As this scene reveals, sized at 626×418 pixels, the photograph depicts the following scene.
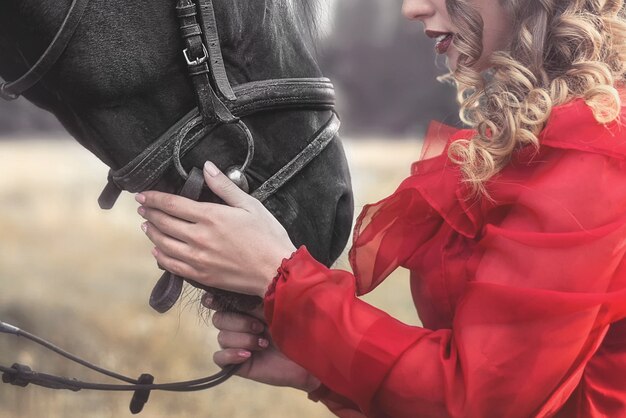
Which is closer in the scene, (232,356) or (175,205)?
(175,205)

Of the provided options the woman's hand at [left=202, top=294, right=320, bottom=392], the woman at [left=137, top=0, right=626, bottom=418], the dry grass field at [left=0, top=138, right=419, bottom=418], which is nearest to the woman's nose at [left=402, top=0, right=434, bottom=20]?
the woman at [left=137, top=0, right=626, bottom=418]

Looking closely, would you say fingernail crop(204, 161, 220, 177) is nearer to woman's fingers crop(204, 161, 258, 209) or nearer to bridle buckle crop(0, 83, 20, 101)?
woman's fingers crop(204, 161, 258, 209)

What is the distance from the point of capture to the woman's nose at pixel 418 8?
48.8 inches

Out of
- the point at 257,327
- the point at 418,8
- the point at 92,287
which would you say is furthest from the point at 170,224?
the point at 92,287

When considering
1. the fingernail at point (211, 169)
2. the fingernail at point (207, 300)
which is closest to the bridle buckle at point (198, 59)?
the fingernail at point (211, 169)

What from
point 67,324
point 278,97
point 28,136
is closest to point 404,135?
point 28,136

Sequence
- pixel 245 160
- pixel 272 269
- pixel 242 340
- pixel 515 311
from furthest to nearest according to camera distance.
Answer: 1. pixel 242 340
2. pixel 245 160
3. pixel 272 269
4. pixel 515 311

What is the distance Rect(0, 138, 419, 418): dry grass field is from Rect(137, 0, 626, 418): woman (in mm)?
1244

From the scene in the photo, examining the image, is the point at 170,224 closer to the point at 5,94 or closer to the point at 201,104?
the point at 201,104

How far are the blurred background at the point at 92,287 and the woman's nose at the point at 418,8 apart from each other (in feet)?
1.10

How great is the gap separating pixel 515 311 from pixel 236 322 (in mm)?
503

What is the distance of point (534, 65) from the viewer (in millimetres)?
1187

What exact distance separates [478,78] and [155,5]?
50cm

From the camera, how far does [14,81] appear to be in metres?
1.28
